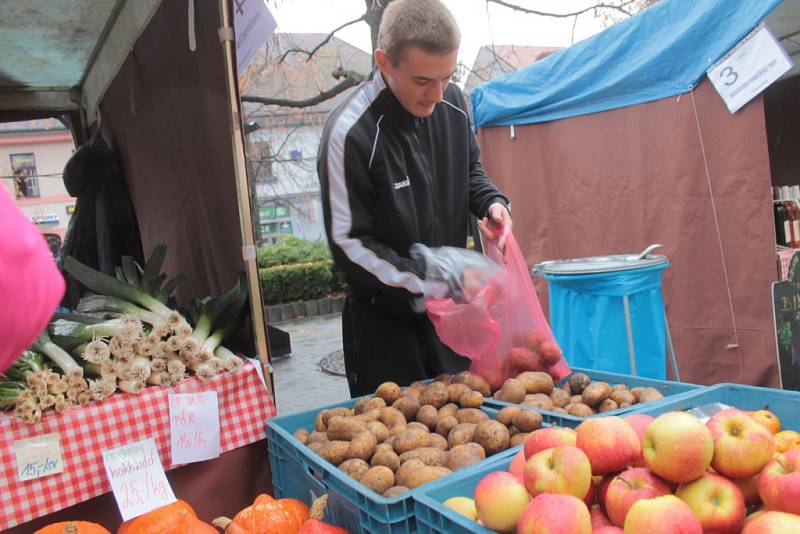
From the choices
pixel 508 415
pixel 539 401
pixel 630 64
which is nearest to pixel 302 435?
pixel 508 415

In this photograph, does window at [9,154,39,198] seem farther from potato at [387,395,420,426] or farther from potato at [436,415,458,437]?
potato at [436,415,458,437]

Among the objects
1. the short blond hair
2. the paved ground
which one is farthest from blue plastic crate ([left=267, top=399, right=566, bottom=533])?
the paved ground

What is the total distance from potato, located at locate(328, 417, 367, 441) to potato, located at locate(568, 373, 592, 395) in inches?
30.9

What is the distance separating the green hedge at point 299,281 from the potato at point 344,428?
12.2 meters

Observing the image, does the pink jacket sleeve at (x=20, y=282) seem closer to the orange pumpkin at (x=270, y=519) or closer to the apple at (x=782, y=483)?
the orange pumpkin at (x=270, y=519)

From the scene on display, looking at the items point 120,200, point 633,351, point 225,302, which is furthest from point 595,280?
point 120,200

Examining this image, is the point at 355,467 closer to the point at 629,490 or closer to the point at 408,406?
the point at 408,406

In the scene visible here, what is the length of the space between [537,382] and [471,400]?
271 millimetres

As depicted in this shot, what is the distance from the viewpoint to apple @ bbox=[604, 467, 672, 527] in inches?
44.3

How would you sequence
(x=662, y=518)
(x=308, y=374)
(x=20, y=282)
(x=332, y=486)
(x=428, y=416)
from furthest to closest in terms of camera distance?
1. (x=308, y=374)
2. (x=428, y=416)
3. (x=332, y=486)
4. (x=662, y=518)
5. (x=20, y=282)

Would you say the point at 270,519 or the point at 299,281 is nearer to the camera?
the point at 270,519

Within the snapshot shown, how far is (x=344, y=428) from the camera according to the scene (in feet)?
6.16

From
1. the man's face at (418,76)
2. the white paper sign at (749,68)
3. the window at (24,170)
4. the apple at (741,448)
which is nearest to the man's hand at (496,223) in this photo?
the man's face at (418,76)

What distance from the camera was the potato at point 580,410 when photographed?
74.2 inches
